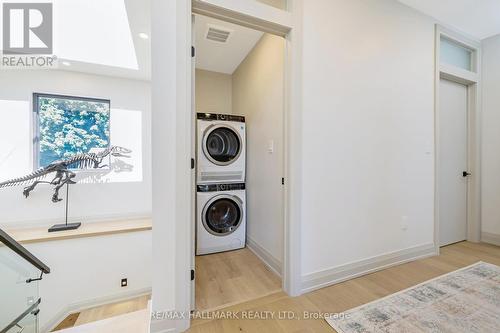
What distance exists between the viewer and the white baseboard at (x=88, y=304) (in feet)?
8.01

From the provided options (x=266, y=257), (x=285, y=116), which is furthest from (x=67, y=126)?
(x=266, y=257)

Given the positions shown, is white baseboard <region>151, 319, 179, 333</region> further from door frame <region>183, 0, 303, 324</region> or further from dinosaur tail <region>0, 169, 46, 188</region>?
dinosaur tail <region>0, 169, 46, 188</region>

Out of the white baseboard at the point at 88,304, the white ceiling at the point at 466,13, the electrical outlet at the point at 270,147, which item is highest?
the white ceiling at the point at 466,13

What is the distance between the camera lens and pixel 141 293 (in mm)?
2971

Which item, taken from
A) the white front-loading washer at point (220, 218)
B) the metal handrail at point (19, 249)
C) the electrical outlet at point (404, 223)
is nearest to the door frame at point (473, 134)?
the electrical outlet at point (404, 223)

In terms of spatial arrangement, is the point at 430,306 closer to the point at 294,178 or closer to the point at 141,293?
the point at 294,178

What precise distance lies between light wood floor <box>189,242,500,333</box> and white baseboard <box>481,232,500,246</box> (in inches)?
14.5

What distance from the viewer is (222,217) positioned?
2.75 metres

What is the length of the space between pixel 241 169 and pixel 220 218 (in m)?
0.73

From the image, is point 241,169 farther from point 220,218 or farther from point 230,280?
point 230,280

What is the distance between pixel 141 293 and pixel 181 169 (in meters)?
2.73

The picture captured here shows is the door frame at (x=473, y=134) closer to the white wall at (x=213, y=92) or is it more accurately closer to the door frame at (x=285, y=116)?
the door frame at (x=285, y=116)

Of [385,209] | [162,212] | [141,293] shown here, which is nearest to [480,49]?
[385,209]

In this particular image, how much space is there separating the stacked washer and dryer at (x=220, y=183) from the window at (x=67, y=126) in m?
1.90
